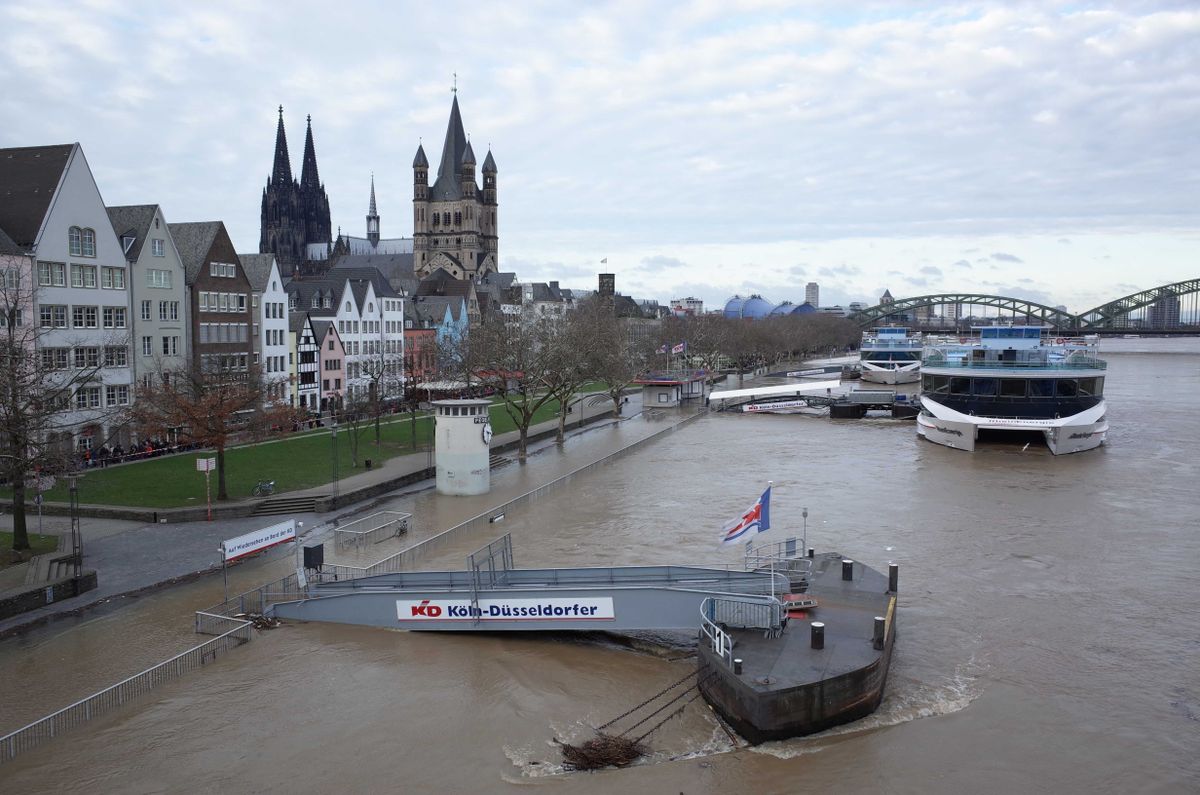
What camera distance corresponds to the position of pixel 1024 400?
56312 millimetres

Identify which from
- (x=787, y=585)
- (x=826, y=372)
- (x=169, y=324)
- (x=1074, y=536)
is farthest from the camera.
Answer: (x=826, y=372)

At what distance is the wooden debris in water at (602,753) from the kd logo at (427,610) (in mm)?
6142

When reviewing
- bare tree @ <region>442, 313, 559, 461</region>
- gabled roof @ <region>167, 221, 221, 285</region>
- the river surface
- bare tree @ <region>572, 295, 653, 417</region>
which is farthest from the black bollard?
gabled roof @ <region>167, 221, 221, 285</region>

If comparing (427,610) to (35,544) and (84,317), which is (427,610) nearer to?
(35,544)

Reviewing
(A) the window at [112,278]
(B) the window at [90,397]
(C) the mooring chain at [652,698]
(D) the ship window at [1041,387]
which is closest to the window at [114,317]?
(A) the window at [112,278]

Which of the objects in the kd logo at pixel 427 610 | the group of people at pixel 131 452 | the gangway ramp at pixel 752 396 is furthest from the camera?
the gangway ramp at pixel 752 396

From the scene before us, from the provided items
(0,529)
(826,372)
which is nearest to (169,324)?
(0,529)

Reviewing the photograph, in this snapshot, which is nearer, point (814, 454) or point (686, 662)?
point (686, 662)

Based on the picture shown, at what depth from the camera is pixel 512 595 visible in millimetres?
21344

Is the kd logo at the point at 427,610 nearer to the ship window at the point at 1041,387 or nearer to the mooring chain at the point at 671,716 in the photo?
the mooring chain at the point at 671,716

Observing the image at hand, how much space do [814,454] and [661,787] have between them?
40705 millimetres

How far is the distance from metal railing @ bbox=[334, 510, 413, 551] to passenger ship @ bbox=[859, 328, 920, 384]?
9281 cm

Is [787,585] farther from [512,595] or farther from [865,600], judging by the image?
[512,595]

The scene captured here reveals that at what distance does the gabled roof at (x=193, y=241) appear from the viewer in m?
54.2
